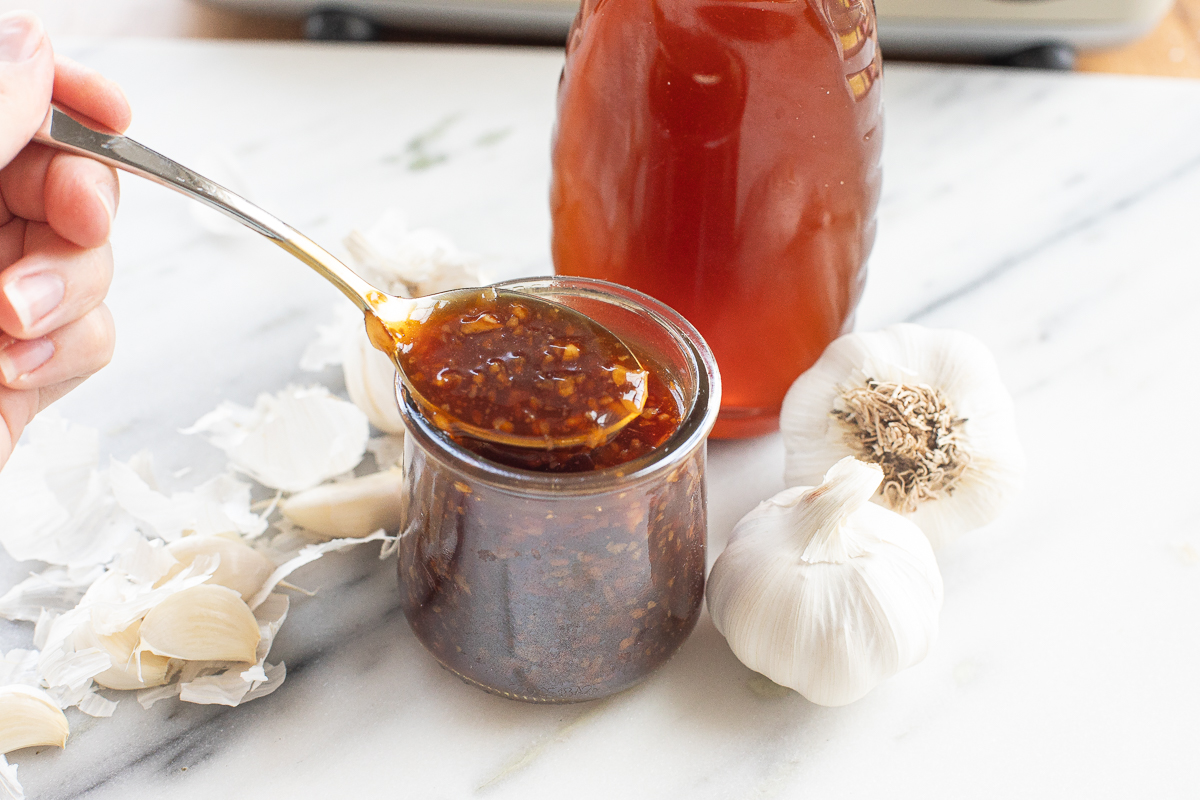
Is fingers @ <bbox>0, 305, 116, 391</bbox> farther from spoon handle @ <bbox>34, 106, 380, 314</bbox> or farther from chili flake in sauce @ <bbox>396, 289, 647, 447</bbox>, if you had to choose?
chili flake in sauce @ <bbox>396, 289, 647, 447</bbox>

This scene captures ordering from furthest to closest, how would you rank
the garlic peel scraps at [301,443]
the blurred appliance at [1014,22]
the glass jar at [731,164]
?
the blurred appliance at [1014,22] → the garlic peel scraps at [301,443] → the glass jar at [731,164]

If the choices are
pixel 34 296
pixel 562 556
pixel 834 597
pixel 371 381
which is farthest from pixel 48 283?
pixel 834 597

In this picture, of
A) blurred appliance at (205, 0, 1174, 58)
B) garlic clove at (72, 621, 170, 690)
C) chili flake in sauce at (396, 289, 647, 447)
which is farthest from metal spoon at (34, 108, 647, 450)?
blurred appliance at (205, 0, 1174, 58)

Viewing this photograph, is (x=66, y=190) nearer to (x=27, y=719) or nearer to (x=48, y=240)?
(x=48, y=240)

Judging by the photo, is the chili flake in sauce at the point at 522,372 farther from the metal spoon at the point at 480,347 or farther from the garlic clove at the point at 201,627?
the garlic clove at the point at 201,627

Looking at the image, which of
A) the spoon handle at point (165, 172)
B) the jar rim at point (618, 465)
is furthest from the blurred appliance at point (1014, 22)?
the spoon handle at point (165, 172)

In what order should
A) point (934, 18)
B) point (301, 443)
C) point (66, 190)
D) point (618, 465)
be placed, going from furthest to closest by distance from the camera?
point (934, 18) → point (301, 443) → point (66, 190) → point (618, 465)
